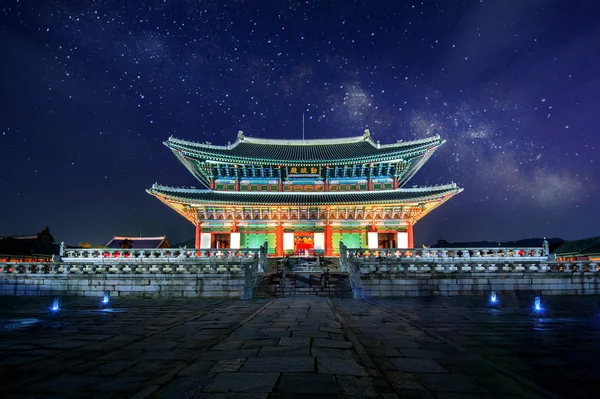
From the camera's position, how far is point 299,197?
29984mm

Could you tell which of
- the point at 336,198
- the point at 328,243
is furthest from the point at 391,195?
the point at 328,243

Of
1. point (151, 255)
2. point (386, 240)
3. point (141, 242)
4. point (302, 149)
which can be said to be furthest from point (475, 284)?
point (141, 242)

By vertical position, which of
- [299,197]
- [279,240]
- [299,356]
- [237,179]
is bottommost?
[299,356]

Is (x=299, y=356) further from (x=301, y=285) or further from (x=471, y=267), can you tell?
(x=471, y=267)

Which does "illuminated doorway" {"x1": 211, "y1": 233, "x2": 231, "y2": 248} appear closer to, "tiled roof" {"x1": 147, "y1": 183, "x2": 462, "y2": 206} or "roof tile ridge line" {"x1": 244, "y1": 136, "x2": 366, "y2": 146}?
"tiled roof" {"x1": 147, "y1": 183, "x2": 462, "y2": 206}

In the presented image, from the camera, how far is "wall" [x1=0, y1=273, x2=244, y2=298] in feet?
50.6

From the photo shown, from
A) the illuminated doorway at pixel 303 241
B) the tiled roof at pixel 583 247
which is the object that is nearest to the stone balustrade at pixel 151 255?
the illuminated doorway at pixel 303 241

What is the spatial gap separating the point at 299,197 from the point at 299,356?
2518 cm

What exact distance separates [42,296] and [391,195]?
2376 centimetres

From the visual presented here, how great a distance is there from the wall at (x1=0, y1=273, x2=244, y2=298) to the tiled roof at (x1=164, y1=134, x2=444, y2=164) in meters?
16.1

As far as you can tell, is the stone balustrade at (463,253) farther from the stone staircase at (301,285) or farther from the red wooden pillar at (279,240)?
the red wooden pillar at (279,240)

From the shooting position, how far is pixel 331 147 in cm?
3575

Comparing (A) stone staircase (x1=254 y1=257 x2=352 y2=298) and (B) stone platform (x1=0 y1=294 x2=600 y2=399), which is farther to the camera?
(A) stone staircase (x1=254 y1=257 x2=352 y2=298)

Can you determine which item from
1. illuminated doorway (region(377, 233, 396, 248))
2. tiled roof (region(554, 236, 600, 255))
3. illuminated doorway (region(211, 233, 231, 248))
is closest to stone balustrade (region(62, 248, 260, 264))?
illuminated doorway (region(211, 233, 231, 248))
